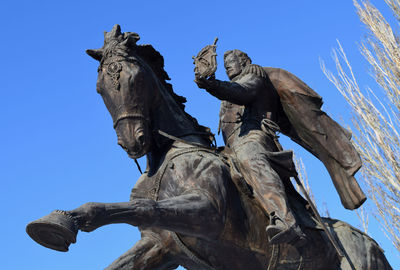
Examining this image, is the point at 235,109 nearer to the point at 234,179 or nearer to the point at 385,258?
the point at 234,179

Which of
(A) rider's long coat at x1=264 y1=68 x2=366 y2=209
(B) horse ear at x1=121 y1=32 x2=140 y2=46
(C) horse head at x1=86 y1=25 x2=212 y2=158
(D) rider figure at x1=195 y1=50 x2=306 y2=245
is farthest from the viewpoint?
(A) rider's long coat at x1=264 y1=68 x2=366 y2=209

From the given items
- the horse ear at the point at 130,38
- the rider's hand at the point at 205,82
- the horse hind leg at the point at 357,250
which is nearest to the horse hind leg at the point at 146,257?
the rider's hand at the point at 205,82

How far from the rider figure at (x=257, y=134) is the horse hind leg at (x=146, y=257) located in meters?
0.77

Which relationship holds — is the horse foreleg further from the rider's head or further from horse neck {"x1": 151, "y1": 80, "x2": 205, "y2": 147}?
the rider's head

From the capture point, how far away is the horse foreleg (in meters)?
3.59

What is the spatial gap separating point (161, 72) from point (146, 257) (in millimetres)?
1479

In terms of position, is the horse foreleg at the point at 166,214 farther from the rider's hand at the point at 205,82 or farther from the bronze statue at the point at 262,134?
the rider's hand at the point at 205,82

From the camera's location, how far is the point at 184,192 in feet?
13.9

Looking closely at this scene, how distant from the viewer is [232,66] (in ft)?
17.7

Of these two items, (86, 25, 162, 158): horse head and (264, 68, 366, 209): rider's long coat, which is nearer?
(86, 25, 162, 158): horse head

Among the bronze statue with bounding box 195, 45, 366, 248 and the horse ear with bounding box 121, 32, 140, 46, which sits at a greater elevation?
the horse ear with bounding box 121, 32, 140, 46

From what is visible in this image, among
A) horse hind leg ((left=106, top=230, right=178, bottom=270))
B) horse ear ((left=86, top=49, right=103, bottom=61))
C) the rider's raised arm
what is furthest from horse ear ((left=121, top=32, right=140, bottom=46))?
horse hind leg ((left=106, top=230, right=178, bottom=270))

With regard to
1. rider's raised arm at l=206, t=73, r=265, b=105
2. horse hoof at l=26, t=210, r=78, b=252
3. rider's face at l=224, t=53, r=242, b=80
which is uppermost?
rider's face at l=224, t=53, r=242, b=80

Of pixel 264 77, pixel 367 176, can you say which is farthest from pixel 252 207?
pixel 367 176
